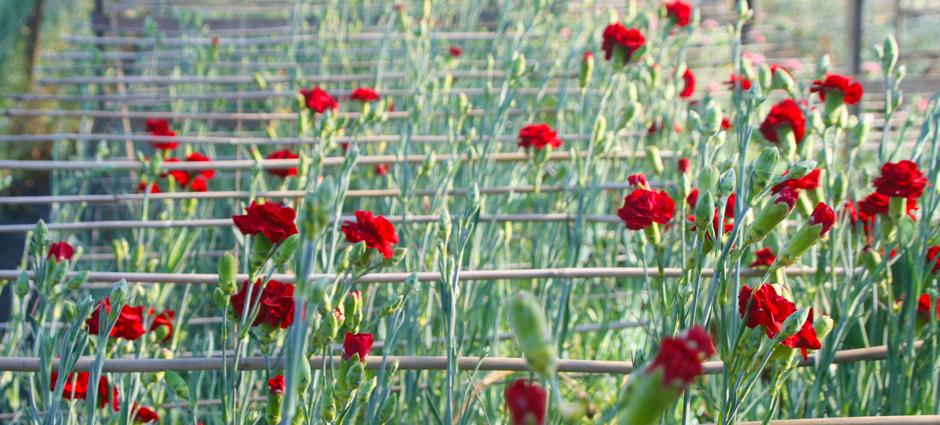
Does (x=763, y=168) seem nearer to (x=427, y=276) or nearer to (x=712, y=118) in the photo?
(x=712, y=118)

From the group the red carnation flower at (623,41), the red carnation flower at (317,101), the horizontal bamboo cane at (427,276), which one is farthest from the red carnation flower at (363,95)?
the horizontal bamboo cane at (427,276)

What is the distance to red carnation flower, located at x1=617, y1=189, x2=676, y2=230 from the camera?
4.00 feet

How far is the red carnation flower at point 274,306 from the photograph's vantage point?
1.07m

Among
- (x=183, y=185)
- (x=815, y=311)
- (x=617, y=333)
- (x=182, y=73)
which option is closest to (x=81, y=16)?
(x=182, y=73)

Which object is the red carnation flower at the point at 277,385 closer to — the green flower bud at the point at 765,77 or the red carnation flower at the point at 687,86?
the green flower bud at the point at 765,77

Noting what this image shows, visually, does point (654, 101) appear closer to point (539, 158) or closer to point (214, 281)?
point (539, 158)

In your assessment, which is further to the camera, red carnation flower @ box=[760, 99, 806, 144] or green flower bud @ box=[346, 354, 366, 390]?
red carnation flower @ box=[760, 99, 806, 144]

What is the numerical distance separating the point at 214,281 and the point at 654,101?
131cm

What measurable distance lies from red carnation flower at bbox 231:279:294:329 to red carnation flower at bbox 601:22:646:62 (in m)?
0.97

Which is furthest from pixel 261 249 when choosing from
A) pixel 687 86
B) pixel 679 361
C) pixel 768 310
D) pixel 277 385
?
pixel 687 86

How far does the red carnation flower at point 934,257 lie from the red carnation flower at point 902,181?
0.28 ft

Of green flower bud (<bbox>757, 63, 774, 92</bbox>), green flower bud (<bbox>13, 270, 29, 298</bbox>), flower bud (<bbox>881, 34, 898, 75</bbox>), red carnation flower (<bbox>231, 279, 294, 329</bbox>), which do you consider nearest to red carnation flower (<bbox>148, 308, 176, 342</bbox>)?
green flower bud (<bbox>13, 270, 29, 298</bbox>)

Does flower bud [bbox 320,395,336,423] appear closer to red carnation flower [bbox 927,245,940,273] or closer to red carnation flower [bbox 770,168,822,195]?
red carnation flower [bbox 770,168,822,195]

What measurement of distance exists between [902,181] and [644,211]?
39cm
